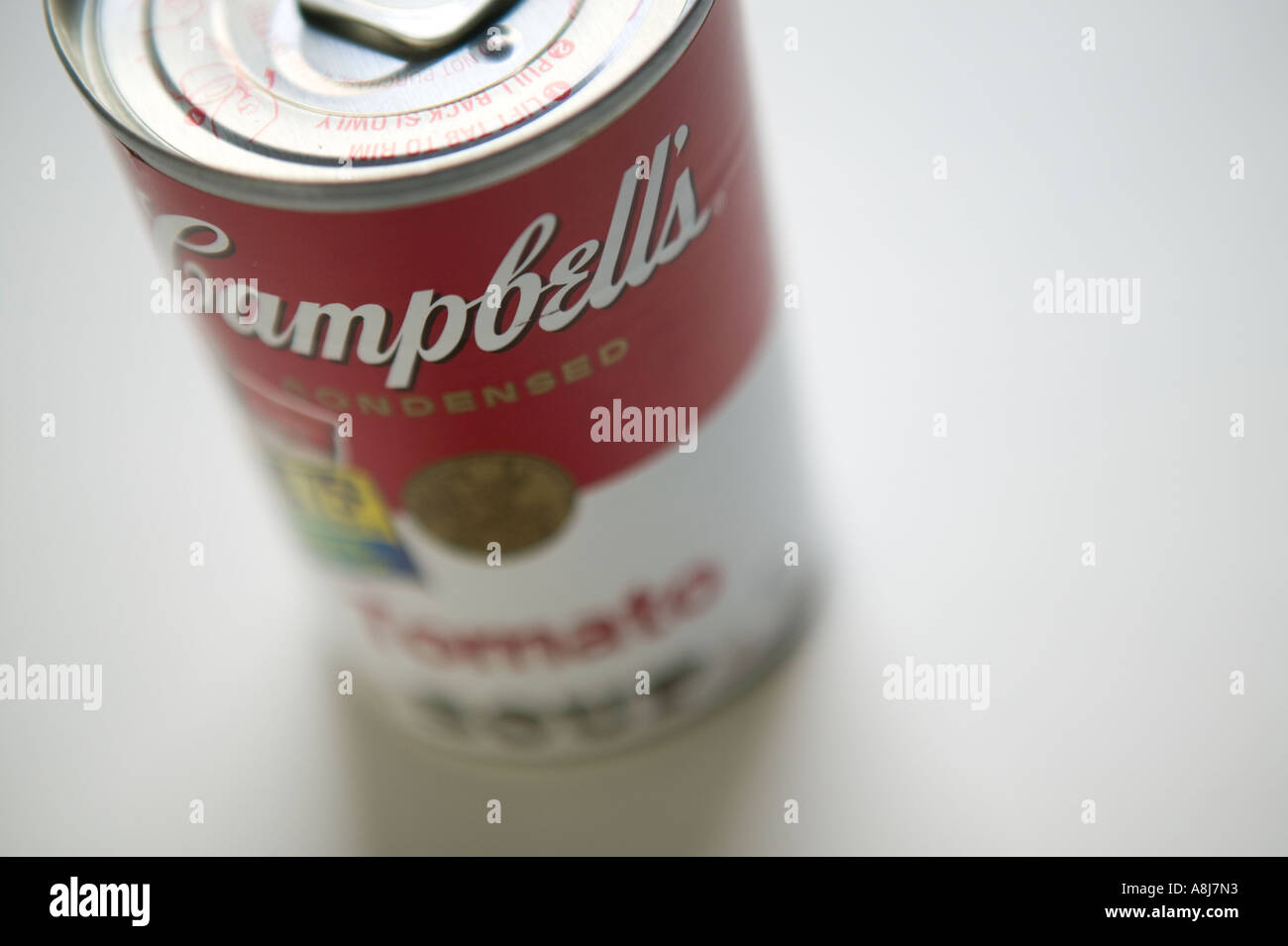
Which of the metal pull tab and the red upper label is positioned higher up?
the metal pull tab

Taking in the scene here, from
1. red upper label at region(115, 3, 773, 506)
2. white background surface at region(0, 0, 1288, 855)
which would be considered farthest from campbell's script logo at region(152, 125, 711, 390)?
white background surface at region(0, 0, 1288, 855)

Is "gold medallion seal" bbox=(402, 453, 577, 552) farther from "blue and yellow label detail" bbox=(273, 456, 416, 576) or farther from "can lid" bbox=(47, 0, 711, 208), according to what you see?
"can lid" bbox=(47, 0, 711, 208)

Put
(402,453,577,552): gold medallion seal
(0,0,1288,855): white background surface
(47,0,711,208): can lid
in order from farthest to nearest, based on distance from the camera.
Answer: (0,0,1288,855): white background surface, (402,453,577,552): gold medallion seal, (47,0,711,208): can lid

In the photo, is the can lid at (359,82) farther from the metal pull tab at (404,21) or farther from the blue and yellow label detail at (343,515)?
the blue and yellow label detail at (343,515)

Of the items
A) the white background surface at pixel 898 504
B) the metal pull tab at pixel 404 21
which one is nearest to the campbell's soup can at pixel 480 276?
the metal pull tab at pixel 404 21

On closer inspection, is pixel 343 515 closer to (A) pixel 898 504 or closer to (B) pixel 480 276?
(B) pixel 480 276

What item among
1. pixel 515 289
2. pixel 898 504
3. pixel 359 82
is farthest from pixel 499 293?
pixel 898 504

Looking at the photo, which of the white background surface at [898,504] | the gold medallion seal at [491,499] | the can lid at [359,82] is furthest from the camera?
the white background surface at [898,504]
